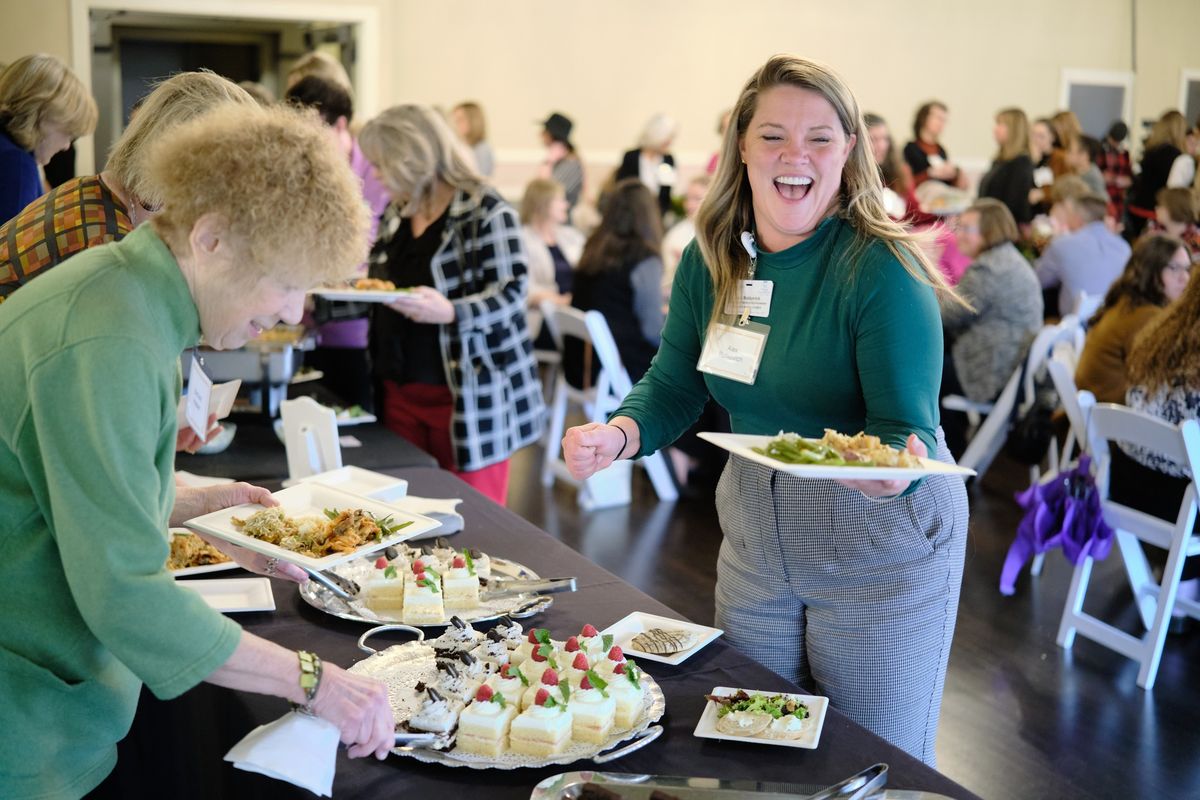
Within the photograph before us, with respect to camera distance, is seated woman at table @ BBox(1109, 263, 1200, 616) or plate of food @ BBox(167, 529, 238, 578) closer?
plate of food @ BBox(167, 529, 238, 578)

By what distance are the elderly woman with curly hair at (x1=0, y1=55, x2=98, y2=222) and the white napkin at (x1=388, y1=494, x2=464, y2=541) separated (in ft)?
4.66

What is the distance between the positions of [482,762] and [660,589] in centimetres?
267

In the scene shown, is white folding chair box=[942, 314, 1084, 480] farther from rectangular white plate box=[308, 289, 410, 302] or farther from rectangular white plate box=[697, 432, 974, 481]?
rectangular white plate box=[697, 432, 974, 481]

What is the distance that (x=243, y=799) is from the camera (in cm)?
165

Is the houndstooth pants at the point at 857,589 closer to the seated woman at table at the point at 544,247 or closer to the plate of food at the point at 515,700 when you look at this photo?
the plate of food at the point at 515,700

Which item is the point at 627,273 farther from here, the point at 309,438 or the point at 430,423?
the point at 309,438

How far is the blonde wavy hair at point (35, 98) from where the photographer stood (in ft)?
9.51

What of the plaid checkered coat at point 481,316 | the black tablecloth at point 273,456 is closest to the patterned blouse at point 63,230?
the black tablecloth at point 273,456

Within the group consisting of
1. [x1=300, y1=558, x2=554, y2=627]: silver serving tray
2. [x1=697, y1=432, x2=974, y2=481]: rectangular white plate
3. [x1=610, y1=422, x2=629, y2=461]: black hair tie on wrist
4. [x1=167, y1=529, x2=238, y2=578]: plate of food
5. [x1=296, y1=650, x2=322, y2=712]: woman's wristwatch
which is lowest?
[x1=167, y1=529, x2=238, y2=578]: plate of food

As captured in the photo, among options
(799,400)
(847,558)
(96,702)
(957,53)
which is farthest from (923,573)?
(957,53)

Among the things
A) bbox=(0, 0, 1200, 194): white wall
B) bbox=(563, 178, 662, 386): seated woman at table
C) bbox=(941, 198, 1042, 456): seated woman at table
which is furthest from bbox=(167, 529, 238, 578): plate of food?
bbox=(0, 0, 1200, 194): white wall

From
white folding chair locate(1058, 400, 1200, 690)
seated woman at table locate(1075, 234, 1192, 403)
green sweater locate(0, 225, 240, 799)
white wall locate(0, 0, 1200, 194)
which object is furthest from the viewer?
white wall locate(0, 0, 1200, 194)

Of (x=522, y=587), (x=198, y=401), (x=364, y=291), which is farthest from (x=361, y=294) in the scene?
(x=522, y=587)

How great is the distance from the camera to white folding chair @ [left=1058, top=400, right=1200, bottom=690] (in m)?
3.26
